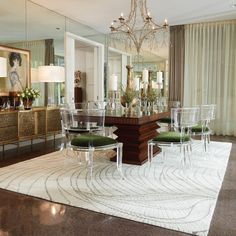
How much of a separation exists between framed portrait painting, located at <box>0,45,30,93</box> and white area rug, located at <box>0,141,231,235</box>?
5.90 ft

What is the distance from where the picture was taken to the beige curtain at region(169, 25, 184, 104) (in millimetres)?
7207

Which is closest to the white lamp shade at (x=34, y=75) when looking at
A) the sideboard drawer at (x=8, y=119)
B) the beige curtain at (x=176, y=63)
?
the sideboard drawer at (x=8, y=119)

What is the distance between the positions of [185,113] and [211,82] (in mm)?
3884

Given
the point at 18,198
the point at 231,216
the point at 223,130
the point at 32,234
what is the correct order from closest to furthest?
the point at 32,234
the point at 231,216
the point at 18,198
the point at 223,130

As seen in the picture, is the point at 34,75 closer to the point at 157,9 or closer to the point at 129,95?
the point at 129,95

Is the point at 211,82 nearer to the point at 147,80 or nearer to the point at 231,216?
the point at 147,80

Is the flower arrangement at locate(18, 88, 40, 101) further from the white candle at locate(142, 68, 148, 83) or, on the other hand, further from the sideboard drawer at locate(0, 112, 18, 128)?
the white candle at locate(142, 68, 148, 83)

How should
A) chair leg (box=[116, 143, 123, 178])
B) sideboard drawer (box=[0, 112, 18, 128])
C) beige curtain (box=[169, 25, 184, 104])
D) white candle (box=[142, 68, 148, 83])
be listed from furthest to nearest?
beige curtain (box=[169, 25, 184, 104])
white candle (box=[142, 68, 148, 83])
sideboard drawer (box=[0, 112, 18, 128])
chair leg (box=[116, 143, 123, 178])

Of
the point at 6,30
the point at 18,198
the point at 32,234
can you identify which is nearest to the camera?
the point at 32,234

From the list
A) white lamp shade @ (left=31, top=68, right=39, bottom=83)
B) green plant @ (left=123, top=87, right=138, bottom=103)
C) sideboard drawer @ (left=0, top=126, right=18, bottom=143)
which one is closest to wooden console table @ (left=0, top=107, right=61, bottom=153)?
sideboard drawer @ (left=0, top=126, right=18, bottom=143)

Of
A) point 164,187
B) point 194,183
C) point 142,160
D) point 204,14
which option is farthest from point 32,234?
point 204,14

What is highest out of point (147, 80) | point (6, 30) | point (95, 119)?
point (6, 30)

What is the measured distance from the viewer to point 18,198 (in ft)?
8.61

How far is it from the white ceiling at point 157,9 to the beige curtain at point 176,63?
0.40 meters
